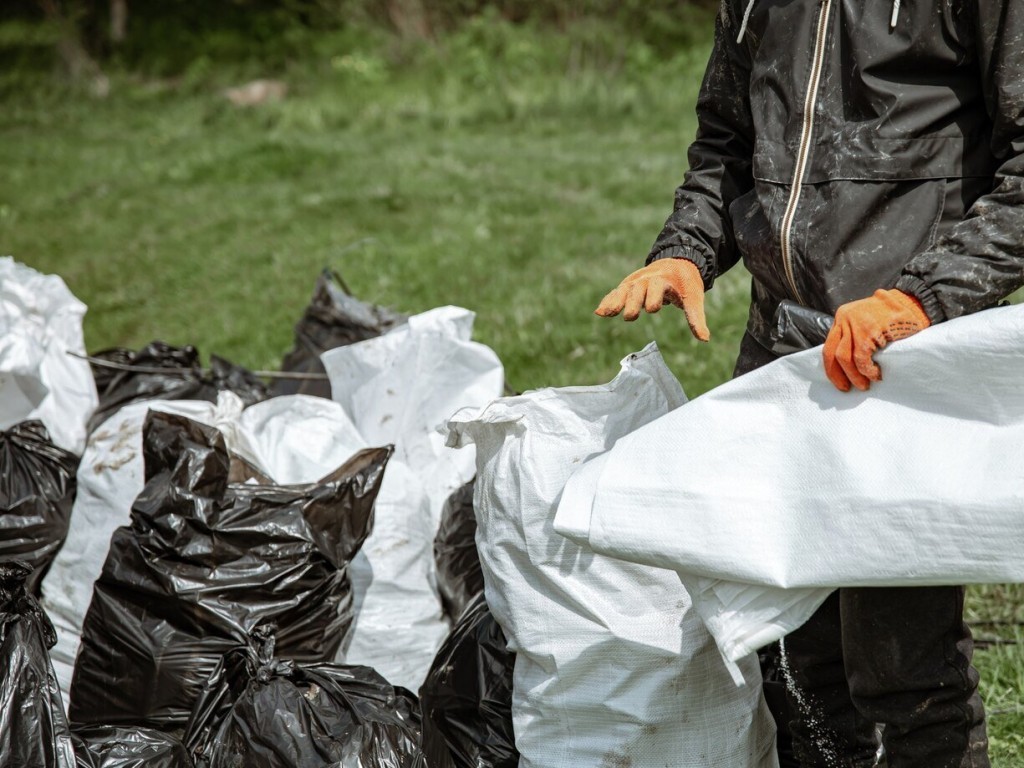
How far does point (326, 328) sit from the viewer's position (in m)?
4.14

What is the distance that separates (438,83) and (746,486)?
12272 mm

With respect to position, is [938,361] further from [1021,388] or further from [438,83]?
[438,83]

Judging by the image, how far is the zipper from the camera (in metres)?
1.92

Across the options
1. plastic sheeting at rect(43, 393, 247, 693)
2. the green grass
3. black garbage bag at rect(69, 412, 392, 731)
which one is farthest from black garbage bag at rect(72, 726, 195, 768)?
the green grass

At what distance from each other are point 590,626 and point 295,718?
0.58 metres

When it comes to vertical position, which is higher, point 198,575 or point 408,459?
point 198,575

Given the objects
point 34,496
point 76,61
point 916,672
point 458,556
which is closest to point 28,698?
point 34,496

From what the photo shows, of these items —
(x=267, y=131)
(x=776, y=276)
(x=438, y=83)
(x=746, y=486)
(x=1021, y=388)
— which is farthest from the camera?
(x=438, y=83)

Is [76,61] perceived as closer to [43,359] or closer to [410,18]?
[410,18]

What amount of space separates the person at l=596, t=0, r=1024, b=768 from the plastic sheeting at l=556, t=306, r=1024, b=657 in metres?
0.07

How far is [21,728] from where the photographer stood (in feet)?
6.89

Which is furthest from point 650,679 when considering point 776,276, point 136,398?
point 136,398

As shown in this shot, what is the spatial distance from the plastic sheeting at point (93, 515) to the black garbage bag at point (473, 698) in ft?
2.58

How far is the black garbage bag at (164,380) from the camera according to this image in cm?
369
